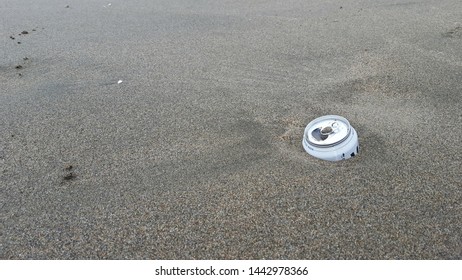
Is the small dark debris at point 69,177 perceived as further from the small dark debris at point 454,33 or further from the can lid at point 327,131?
the small dark debris at point 454,33

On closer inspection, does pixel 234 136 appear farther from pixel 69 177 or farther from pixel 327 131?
pixel 69 177

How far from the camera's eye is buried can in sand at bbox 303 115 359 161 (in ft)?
6.22

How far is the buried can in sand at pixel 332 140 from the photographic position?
1.90 meters

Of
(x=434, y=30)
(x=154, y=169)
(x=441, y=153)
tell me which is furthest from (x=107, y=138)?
(x=434, y=30)

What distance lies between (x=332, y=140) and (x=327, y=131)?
6cm

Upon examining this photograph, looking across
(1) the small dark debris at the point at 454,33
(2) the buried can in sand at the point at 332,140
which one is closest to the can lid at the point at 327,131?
(2) the buried can in sand at the point at 332,140

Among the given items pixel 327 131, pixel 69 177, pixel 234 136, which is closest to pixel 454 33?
pixel 327 131

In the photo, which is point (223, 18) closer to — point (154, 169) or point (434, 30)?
point (434, 30)

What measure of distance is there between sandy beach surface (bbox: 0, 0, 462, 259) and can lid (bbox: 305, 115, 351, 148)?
3.8 inches

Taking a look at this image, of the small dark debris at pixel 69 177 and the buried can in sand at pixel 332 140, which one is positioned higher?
the buried can in sand at pixel 332 140

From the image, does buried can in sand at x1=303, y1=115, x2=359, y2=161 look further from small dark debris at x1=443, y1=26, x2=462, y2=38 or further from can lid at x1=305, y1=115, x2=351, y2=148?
small dark debris at x1=443, y1=26, x2=462, y2=38

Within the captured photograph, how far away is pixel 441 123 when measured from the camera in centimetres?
215

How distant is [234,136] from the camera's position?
2.15 meters

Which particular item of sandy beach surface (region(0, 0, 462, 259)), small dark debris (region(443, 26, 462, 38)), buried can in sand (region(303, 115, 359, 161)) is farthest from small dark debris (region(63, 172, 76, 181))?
small dark debris (region(443, 26, 462, 38))
